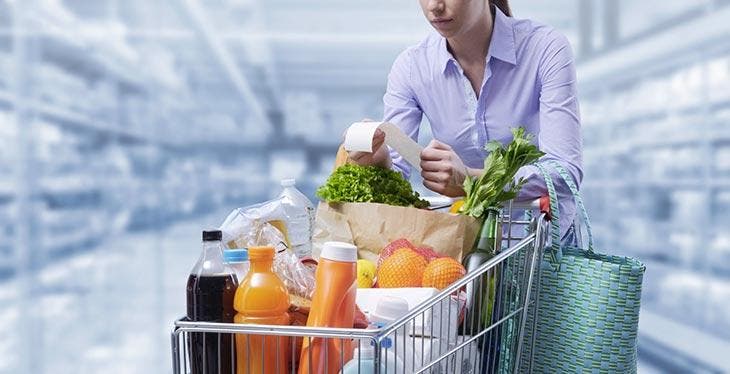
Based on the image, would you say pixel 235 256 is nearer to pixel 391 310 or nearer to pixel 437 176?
pixel 391 310

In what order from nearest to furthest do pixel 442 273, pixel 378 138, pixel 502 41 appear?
pixel 442 273, pixel 378 138, pixel 502 41

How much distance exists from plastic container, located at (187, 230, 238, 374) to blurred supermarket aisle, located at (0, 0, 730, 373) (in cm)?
451

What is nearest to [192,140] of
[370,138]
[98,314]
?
[98,314]

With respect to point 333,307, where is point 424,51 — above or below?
above

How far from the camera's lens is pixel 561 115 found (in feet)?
5.41

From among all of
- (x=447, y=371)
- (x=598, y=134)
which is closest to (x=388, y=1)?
(x=598, y=134)

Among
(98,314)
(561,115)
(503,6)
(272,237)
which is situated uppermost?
(503,6)

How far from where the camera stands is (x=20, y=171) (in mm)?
5117

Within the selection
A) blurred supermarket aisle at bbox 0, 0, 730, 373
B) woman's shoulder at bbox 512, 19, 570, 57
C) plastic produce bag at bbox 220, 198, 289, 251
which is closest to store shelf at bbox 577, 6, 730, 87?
blurred supermarket aisle at bbox 0, 0, 730, 373

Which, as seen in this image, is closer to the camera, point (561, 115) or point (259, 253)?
point (259, 253)

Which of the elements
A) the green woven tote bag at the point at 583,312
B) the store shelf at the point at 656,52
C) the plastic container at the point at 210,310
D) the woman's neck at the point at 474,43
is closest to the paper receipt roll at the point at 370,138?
the green woven tote bag at the point at 583,312

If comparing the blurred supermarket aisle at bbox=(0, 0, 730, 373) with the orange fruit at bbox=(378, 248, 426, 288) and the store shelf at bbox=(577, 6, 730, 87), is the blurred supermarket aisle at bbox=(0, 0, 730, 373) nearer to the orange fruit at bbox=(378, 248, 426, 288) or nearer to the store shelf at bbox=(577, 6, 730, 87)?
the store shelf at bbox=(577, 6, 730, 87)

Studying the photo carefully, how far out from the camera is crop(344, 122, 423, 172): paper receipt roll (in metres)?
1.26

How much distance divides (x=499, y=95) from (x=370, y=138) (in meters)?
0.66
